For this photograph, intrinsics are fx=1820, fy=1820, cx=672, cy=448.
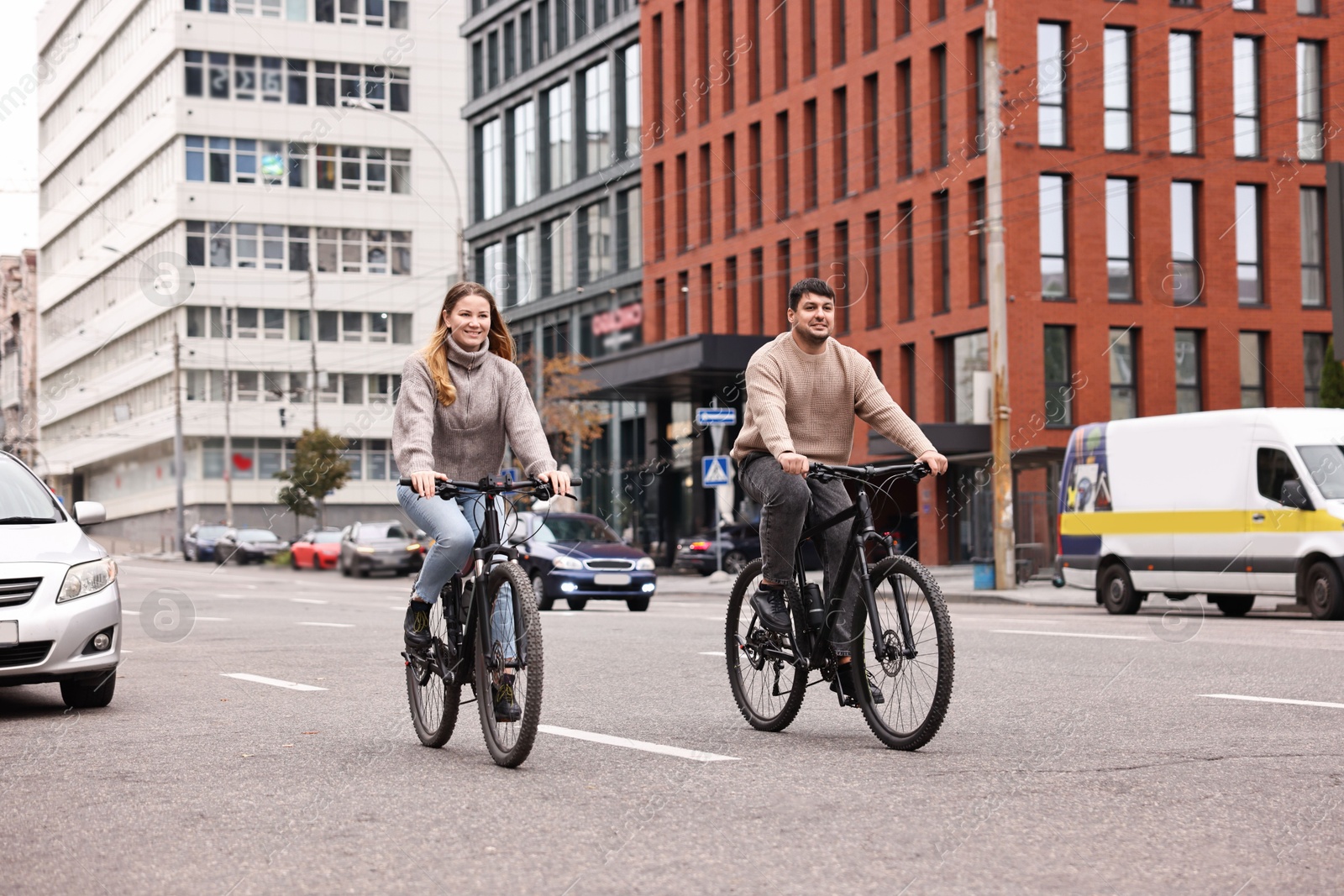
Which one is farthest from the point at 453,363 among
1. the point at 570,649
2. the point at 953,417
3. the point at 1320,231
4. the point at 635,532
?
the point at 635,532

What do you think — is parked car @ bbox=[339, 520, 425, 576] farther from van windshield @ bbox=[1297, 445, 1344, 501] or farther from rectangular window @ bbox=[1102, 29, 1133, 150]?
van windshield @ bbox=[1297, 445, 1344, 501]

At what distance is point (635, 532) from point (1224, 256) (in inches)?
773

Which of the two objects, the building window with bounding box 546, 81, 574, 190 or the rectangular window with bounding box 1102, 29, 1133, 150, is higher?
the building window with bounding box 546, 81, 574, 190

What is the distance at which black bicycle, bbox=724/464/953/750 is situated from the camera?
21.8 ft

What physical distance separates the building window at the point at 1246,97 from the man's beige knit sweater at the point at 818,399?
114 ft

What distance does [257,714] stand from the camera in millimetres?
8836

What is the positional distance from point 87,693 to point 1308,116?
Answer: 117ft

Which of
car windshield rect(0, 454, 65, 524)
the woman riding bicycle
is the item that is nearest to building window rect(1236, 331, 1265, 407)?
car windshield rect(0, 454, 65, 524)

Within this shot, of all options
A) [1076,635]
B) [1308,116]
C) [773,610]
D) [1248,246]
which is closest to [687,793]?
[773,610]

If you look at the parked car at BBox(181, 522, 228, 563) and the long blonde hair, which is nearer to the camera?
the long blonde hair

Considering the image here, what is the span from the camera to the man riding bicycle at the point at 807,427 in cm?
714

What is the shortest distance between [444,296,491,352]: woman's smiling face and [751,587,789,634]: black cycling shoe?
1.56m

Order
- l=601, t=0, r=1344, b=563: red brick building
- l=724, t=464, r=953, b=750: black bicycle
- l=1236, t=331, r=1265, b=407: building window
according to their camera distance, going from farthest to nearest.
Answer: l=1236, t=331, r=1265, b=407: building window < l=601, t=0, r=1344, b=563: red brick building < l=724, t=464, r=953, b=750: black bicycle

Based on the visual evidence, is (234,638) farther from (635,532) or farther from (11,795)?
(635,532)
